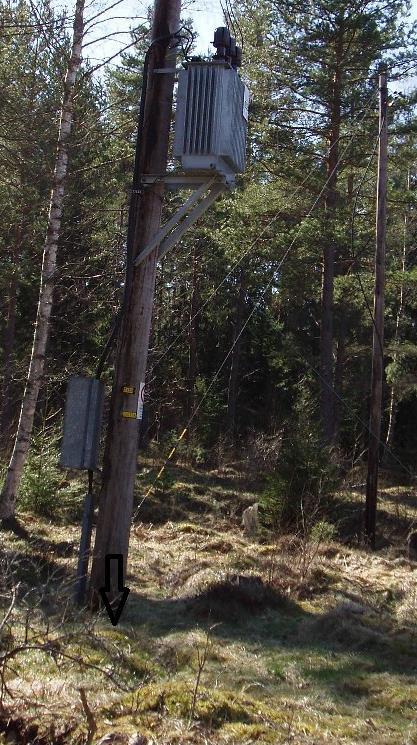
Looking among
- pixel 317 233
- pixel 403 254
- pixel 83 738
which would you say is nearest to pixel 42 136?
pixel 317 233

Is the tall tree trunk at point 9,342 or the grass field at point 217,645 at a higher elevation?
the tall tree trunk at point 9,342

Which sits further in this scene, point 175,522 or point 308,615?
point 175,522

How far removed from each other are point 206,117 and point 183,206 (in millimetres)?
799

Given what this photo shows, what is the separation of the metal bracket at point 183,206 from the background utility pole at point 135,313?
0.33 ft

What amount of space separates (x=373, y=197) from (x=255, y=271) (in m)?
6.15

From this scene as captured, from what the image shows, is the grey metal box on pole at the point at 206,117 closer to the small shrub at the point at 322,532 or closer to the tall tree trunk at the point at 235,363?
the small shrub at the point at 322,532

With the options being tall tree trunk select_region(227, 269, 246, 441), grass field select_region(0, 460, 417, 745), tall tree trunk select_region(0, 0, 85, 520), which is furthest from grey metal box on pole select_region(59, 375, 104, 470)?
tall tree trunk select_region(227, 269, 246, 441)

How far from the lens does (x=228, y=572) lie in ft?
28.1

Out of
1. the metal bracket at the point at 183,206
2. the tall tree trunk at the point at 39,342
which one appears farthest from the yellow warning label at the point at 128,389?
the tall tree trunk at the point at 39,342

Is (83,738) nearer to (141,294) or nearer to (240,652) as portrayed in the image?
(240,652)

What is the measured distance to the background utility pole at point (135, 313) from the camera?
24.2 ft

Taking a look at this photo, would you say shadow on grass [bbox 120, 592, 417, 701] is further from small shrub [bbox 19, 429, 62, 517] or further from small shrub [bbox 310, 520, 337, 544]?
small shrub [bbox 19, 429, 62, 517]

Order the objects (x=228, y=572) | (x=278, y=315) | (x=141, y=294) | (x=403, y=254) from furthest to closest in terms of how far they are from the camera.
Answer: (x=278, y=315) → (x=403, y=254) → (x=228, y=572) → (x=141, y=294)

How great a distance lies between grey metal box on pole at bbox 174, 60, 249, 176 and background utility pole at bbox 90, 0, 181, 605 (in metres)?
0.90
